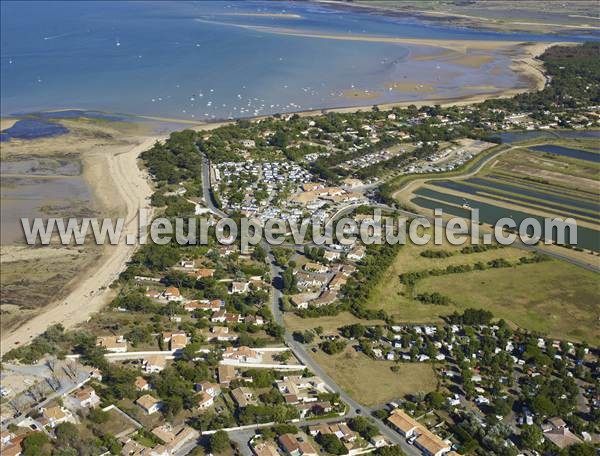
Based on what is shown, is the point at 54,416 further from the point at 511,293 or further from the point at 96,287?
the point at 511,293

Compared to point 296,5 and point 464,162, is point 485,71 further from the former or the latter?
point 296,5

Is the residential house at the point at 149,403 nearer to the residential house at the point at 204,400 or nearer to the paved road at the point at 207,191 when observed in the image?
the residential house at the point at 204,400

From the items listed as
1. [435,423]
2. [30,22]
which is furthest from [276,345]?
[30,22]

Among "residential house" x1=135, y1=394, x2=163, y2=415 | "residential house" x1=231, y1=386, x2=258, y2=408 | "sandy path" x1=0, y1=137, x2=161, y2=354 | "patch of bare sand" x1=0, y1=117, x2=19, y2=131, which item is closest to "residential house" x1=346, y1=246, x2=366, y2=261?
"residential house" x1=231, y1=386, x2=258, y2=408

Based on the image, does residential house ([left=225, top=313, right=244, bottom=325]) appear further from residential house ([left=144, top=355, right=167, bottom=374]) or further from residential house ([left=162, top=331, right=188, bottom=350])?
residential house ([left=144, top=355, right=167, bottom=374])

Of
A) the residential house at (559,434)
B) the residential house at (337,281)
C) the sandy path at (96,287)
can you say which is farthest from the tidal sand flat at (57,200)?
the residential house at (559,434)
